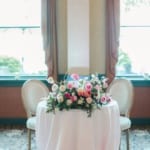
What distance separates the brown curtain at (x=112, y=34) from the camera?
5539 mm

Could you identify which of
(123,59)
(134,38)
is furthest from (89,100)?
(134,38)

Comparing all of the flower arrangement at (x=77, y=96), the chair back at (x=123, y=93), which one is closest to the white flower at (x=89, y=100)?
the flower arrangement at (x=77, y=96)

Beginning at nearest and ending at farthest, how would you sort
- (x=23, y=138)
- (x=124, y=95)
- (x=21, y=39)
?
(x=124, y=95), (x=23, y=138), (x=21, y=39)

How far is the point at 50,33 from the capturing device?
5.64 meters

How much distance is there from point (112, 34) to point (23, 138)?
7.57ft

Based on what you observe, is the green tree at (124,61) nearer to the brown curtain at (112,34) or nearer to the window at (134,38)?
the window at (134,38)

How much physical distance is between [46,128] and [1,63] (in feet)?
9.60

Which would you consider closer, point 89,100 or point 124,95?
point 89,100

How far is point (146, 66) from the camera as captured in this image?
19.3ft

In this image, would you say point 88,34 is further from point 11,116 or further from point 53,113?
point 53,113

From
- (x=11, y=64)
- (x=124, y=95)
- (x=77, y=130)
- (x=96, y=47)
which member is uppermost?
(x=96, y=47)

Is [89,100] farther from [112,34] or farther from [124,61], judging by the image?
[124,61]

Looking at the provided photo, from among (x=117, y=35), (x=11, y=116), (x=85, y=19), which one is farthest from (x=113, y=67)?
(x=11, y=116)

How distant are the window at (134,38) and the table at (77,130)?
8.08 feet
